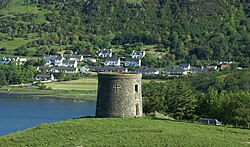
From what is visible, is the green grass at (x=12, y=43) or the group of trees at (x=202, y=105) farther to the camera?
the green grass at (x=12, y=43)

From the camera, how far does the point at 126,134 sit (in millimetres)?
21422

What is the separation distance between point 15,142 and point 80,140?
8.17 ft

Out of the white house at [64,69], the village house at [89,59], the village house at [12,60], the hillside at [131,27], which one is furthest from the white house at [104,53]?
the village house at [12,60]

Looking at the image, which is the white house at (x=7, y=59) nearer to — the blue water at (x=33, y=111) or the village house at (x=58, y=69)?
the village house at (x=58, y=69)

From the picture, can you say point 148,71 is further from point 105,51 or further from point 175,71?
point 105,51

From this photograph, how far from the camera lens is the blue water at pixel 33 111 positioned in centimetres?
4828

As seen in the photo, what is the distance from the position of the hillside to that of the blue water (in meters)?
34.8

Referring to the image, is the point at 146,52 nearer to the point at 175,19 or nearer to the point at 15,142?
the point at 175,19

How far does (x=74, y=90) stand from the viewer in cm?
7744

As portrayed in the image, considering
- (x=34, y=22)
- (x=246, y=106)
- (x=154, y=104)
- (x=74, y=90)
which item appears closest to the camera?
(x=246, y=106)

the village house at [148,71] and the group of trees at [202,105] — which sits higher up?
the village house at [148,71]

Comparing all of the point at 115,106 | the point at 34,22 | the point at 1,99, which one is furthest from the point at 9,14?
the point at 115,106

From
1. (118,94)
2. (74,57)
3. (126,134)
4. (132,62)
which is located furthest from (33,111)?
(74,57)

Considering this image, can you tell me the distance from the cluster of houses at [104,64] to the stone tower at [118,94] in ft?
216
